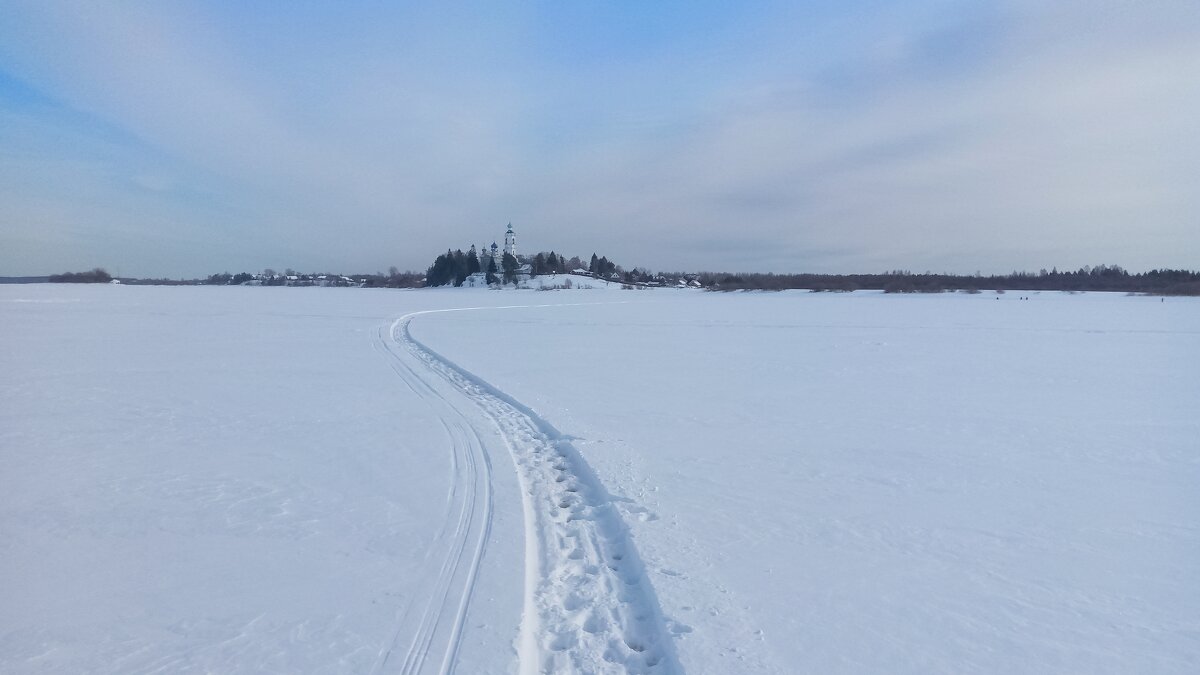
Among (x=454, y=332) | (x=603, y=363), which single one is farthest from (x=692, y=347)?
(x=454, y=332)

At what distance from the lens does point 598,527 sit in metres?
4.51

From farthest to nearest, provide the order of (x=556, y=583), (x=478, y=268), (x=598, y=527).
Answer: (x=478, y=268), (x=598, y=527), (x=556, y=583)

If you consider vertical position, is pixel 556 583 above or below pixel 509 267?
below

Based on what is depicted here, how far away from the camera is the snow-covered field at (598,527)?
3062 millimetres

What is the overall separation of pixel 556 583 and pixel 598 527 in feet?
2.82

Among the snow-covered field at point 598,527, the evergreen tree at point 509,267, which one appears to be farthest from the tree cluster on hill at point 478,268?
the snow-covered field at point 598,527

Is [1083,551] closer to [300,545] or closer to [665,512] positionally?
[665,512]

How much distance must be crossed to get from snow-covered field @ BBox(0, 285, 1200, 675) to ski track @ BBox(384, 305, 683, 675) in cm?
2

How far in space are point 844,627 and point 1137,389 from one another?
9982 millimetres

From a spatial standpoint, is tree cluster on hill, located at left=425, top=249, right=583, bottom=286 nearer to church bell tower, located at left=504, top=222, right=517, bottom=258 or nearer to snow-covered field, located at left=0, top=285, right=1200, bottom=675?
church bell tower, located at left=504, top=222, right=517, bottom=258

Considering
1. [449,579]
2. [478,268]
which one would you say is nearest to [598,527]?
[449,579]

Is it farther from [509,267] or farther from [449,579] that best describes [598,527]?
[509,267]

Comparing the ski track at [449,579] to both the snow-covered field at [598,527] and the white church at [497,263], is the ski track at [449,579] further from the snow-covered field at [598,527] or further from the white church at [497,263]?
the white church at [497,263]

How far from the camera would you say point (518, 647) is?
2994 mm
